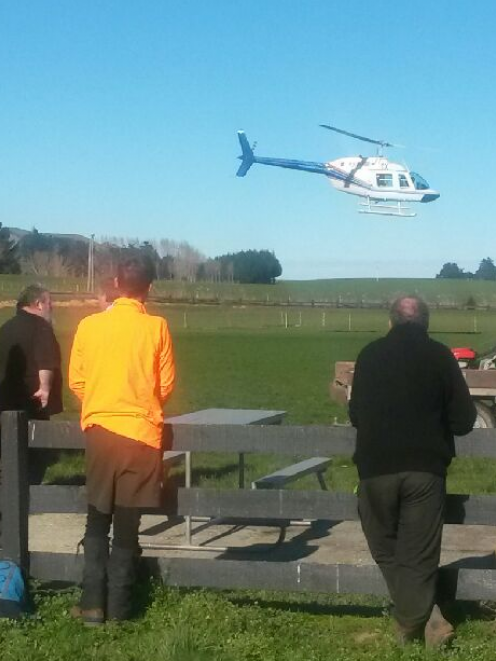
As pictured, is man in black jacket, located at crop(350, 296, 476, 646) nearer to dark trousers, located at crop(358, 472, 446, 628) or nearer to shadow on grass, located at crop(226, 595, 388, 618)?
dark trousers, located at crop(358, 472, 446, 628)

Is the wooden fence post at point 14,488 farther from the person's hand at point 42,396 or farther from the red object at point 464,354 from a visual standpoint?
the red object at point 464,354

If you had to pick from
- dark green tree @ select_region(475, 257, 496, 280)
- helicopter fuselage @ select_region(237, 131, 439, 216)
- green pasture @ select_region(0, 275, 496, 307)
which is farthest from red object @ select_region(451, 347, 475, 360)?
dark green tree @ select_region(475, 257, 496, 280)

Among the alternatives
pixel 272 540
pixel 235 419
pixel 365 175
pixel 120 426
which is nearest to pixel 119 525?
pixel 120 426

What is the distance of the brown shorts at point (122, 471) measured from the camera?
17.6 ft

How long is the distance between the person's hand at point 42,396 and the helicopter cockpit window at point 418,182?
133 ft

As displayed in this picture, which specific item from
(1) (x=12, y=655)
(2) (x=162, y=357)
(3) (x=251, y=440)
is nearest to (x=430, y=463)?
(3) (x=251, y=440)

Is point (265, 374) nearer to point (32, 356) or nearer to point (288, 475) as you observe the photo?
point (288, 475)

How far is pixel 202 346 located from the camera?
44594 millimetres

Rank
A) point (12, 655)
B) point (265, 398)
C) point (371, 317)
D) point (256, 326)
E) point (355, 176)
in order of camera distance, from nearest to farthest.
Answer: point (12, 655)
point (265, 398)
point (355, 176)
point (256, 326)
point (371, 317)

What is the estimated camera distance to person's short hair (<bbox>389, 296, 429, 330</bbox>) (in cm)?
526

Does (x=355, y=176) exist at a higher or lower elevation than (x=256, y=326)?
higher

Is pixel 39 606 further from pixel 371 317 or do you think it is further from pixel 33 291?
pixel 371 317

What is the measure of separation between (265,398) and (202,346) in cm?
2334

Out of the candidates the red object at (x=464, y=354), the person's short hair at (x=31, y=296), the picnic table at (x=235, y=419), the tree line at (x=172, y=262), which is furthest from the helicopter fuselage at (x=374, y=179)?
the tree line at (x=172, y=262)
